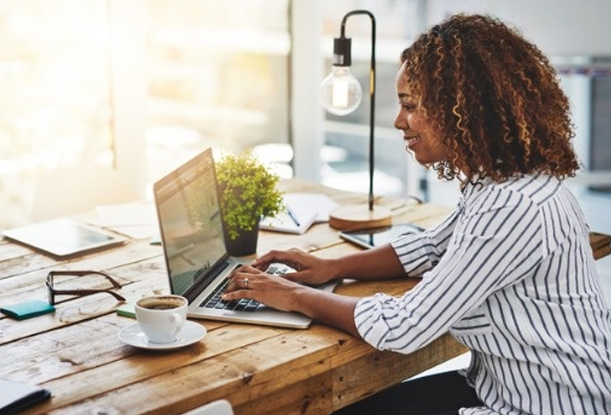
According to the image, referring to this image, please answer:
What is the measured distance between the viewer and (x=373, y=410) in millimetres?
1841

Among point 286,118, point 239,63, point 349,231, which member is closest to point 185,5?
point 239,63

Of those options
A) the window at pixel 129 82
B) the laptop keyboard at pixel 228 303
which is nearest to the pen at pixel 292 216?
the laptop keyboard at pixel 228 303

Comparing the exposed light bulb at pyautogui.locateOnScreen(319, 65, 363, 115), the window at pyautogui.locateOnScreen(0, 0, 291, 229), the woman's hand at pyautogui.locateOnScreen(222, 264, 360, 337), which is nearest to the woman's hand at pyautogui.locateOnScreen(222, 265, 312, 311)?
the woman's hand at pyautogui.locateOnScreen(222, 264, 360, 337)

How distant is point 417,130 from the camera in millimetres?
1693

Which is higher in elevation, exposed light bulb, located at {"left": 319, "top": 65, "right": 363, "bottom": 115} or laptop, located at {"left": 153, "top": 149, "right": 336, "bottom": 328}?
exposed light bulb, located at {"left": 319, "top": 65, "right": 363, "bottom": 115}

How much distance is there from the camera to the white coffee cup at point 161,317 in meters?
1.51

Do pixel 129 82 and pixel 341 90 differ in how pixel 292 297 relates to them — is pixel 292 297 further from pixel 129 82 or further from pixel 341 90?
pixel 129 82

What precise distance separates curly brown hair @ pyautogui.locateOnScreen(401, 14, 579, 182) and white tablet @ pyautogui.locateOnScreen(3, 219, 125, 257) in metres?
0.99

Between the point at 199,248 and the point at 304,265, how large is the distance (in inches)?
9.1

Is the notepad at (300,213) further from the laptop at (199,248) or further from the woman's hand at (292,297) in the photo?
the woman's hand at (292,297)

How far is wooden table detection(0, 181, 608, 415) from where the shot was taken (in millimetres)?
1377

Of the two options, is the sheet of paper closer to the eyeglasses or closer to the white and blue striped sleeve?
the eyeglasses

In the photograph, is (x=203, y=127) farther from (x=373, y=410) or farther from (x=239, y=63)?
(x=373, y=410)

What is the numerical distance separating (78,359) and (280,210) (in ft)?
2.67
